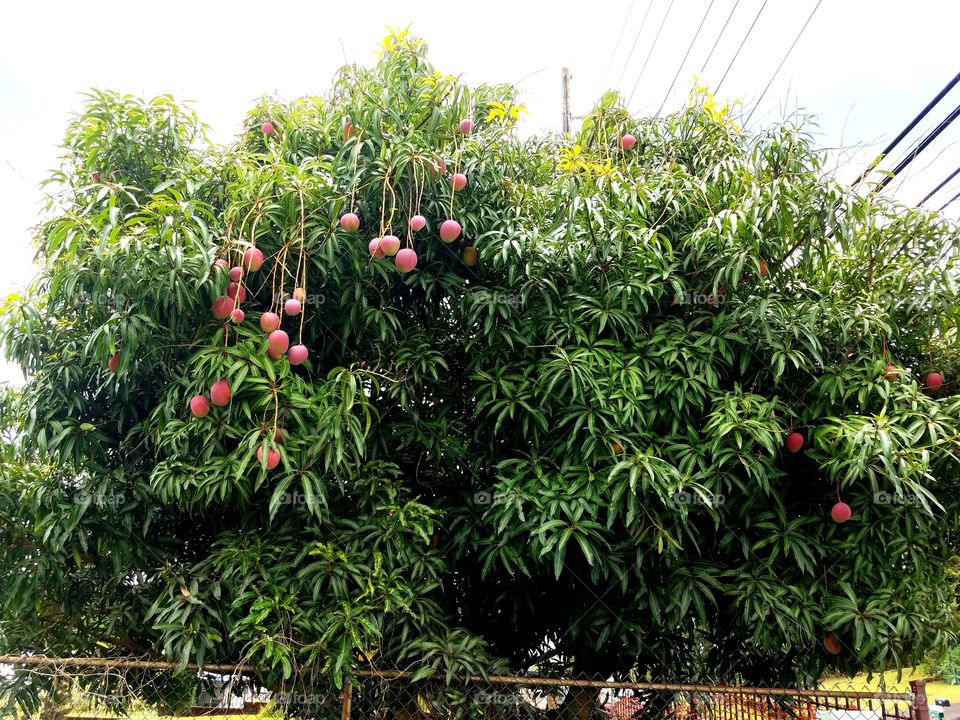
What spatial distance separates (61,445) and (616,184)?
89.8 inches

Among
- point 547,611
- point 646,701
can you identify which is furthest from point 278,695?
point 646,701

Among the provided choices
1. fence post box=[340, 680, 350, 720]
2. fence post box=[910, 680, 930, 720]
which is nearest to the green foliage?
fence post box=[340, 680, 350, 720]

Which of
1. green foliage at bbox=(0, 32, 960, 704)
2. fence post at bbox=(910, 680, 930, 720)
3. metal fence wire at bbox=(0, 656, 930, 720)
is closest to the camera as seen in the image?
fence post at bbox=(910, 680, 930, 720)

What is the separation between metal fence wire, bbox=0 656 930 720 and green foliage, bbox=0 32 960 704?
0.11 meters

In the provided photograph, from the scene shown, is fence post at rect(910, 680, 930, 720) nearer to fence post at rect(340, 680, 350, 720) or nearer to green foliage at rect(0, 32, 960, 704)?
green foliage at rect(0, 32, 960, 704)

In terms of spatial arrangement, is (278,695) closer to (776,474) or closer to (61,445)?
(61,445)

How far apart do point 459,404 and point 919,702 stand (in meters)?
1.85

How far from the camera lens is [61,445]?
8.41 ft

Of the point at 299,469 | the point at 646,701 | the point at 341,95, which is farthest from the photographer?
the point at 646,701

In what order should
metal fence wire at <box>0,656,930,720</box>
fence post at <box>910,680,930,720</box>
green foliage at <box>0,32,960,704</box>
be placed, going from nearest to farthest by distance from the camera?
fence post at <box>910,680,930,720</box> → metal fence wire at <box>0,656,930,720</box> → green foliage at <box>0,32,960,704</box>

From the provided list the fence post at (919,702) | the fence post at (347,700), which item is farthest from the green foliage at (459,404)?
the fence post at (919,702)

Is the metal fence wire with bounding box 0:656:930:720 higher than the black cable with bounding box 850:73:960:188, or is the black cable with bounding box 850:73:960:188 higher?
the black cable with bounding box 850:73:960:188

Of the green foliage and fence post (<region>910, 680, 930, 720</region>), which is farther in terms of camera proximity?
the green foliage

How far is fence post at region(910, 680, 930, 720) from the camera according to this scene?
2135 millimetres
